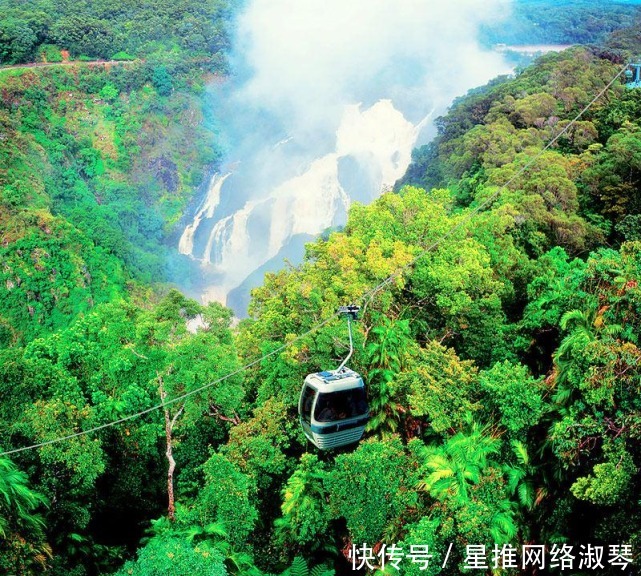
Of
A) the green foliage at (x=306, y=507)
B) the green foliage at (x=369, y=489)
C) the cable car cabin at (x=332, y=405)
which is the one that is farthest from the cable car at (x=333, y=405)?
the green foliage at (x=306, y=507)

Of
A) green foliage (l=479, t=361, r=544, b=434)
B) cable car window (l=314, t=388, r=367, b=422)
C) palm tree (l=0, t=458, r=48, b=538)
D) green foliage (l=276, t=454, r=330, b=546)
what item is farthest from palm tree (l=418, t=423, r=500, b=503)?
palm tree (l=0, t=458, r=48, b=538)

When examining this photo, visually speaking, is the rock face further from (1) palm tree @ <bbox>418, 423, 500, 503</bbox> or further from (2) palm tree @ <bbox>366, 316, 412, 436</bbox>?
(1) palm tree @ <bbox>418, 423, 500, 503</bbox>

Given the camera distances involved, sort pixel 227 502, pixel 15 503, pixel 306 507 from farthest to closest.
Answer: pixel 306 507
pixel 227 502
pixel 15 503

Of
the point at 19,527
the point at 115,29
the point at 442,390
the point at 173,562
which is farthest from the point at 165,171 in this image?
the point at 173,562

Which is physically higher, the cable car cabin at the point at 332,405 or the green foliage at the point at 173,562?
the cable car cabin at the point at 332,405

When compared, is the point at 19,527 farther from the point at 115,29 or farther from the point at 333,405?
→ the point at 115,29

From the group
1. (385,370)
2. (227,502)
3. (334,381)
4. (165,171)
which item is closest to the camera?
(334,381)

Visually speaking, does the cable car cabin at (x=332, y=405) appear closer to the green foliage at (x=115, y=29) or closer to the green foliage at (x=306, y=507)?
the green foliage at (x=306, y=507)

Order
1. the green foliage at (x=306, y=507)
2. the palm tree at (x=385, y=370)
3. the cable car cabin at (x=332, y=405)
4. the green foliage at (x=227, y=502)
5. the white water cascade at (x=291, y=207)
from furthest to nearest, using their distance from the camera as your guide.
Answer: the white water cascade at (x=291, y=207) → the palm tree at (x=385, y=370) → the green foliage at (x=306, y=507) → the green foliage at (x=227, y=502) → the cable car cabin at (x=332, y=405)

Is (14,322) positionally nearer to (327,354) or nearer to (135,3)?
(327,354)
